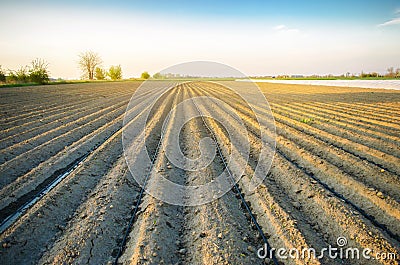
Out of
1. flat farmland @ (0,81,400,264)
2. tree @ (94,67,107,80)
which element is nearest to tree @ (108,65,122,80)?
tree @ (94,67,107,80)

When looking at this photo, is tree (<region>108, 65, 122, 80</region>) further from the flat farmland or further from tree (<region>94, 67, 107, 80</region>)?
the flat farmland

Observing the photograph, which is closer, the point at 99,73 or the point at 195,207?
the point at 195,207

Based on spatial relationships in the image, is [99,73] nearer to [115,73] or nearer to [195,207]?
[115,73]

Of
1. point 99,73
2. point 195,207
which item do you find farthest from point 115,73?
point 195,207

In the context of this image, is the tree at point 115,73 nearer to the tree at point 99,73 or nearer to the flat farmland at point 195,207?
the tree at point 99,73

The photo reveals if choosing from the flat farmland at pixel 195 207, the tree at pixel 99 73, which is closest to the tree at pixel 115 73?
the tree at pixel 99 73

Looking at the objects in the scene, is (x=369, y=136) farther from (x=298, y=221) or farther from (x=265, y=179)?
(x=298, y=221)

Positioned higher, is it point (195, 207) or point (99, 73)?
point (99, 73)

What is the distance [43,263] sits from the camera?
322 centimetres

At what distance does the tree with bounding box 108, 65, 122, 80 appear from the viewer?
79.3m

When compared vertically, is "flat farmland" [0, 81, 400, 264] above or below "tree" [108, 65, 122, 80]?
below

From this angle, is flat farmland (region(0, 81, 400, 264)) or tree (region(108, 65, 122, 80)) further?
tree (region(108, 65, 122, 80))

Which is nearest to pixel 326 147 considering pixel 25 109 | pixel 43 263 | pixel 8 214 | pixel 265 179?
pixel 265 179

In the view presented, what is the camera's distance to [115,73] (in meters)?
79.9
